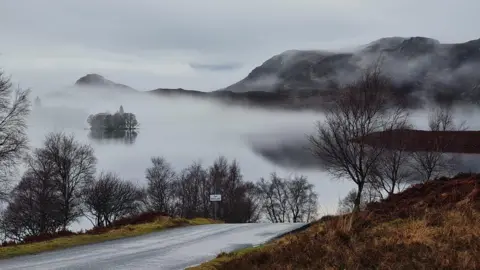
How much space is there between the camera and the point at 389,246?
29.6 feet

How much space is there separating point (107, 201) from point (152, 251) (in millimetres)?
54353

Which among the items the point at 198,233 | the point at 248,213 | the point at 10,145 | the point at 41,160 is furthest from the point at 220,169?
the point at 198,233

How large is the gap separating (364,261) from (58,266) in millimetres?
7615

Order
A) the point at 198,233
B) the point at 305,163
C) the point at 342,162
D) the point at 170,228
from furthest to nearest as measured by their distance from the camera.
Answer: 1. the point at 305,163
2. the point at 342,162
3. the point at 170,228
4. the point at 198,233

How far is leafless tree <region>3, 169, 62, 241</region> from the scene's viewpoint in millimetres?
55281

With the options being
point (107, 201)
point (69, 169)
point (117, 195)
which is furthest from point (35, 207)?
point (117, 195)

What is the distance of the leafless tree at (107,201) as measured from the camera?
66.1m

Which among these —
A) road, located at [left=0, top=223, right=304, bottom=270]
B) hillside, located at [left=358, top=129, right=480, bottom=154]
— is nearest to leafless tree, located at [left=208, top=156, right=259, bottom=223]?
hillside, located at [left=358, top=129, right=480, bottom=154]

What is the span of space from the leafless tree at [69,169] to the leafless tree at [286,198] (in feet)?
109

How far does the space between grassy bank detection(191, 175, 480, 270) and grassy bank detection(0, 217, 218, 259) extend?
6214mm

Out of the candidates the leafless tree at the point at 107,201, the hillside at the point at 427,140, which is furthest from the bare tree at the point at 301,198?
the leafless tree at the point at 107,201

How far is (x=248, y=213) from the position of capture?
77.3 meters

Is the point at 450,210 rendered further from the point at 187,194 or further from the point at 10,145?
the point at 187,194

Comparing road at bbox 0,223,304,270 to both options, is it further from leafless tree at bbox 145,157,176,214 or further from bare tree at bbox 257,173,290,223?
bare tree at bbox 257,173,290,223
